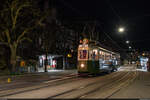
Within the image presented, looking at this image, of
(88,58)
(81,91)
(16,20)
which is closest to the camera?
(81,91)

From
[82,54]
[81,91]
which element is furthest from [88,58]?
[81,91]

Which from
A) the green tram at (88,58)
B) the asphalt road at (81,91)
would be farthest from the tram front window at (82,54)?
the asphalt road at (81,91)

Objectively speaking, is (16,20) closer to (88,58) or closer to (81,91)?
(88,58)

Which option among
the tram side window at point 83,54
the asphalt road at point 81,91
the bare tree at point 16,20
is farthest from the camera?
the bare tree at point 16,20

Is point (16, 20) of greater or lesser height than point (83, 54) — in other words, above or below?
above

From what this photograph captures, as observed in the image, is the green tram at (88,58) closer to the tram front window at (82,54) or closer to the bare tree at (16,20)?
the tram front window at (82,54)

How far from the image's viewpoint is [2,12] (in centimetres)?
2739

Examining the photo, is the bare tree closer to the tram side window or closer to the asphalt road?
the tram side window

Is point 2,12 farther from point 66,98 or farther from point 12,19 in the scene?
point 66,98

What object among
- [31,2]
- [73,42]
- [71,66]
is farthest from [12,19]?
[73,42]

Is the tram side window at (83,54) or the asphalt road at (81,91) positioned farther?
the tram side window at (83,54)

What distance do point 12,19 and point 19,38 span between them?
2.80 meters

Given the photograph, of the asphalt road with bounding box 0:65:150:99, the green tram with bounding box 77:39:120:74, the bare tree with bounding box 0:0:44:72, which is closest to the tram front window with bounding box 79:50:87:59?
the green tram with bounding box 77:39:120:74

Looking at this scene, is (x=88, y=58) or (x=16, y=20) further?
(x=16, y=20)
